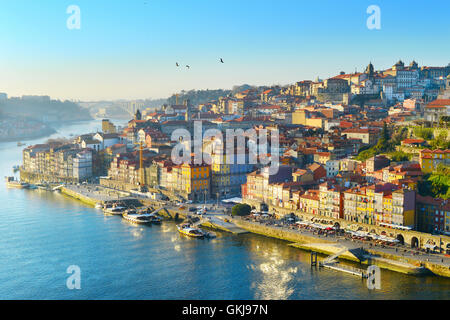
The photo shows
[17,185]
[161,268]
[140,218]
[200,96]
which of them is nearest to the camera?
[161,268]

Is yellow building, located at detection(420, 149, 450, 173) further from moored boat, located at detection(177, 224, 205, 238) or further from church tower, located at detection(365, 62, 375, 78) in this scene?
church tower, located at detection(365, 62, 375, 78)

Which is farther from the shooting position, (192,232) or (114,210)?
(114,210)

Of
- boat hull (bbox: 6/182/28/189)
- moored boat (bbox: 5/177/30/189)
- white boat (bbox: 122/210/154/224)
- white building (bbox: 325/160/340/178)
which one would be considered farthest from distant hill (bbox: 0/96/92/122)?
white building (bbox: 325/160/340/178)

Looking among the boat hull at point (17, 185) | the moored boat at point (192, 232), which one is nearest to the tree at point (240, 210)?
the moored boat at point (192, 232)

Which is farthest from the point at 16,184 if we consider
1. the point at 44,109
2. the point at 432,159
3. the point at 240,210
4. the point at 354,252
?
the point at 44,109

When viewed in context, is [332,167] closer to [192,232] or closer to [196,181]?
[196,181]

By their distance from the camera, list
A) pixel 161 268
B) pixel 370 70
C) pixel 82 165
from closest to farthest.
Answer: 1. pixel 161 268
2. pixel 82 165
3. pixel 370 70
